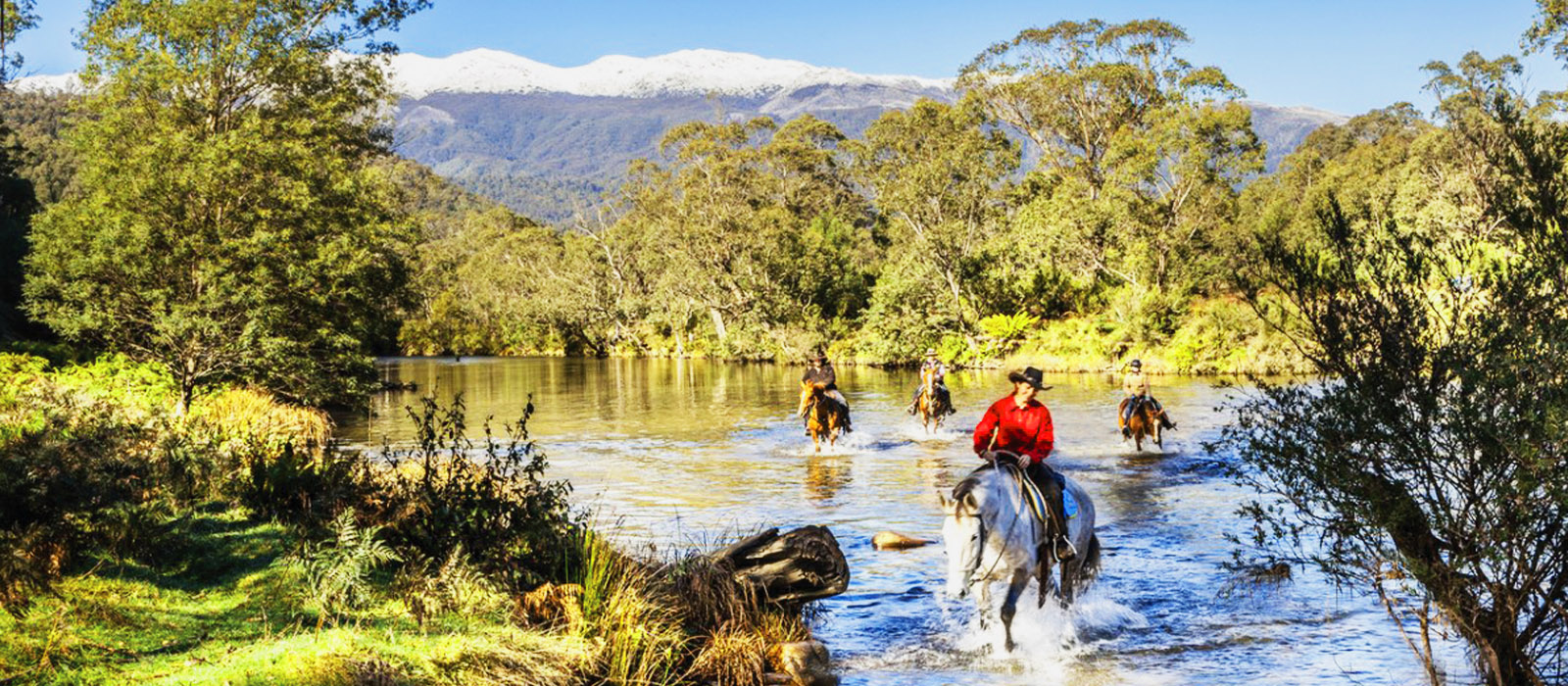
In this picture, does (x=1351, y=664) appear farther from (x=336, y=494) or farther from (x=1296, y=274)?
(x=336, y=494)

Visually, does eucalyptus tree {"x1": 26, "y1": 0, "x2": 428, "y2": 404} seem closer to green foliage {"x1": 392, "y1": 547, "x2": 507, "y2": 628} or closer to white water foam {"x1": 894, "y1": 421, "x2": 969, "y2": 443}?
white water foam {"x1": 894, "y1": 421, "x2": 969, "y2": 443}

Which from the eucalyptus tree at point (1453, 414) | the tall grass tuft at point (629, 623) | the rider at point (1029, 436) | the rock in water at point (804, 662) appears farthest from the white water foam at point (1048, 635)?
the tall grass tuft at point (629, 623)

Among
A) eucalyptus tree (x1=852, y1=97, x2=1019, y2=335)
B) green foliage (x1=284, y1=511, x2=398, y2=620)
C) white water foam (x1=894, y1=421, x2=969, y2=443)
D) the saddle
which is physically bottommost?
white water foam (x1=894, y1=421, x2=969, y2=443)

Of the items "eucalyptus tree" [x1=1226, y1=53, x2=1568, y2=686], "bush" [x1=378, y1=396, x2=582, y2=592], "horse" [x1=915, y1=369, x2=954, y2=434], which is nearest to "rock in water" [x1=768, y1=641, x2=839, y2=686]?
"bush" [x1=378, y1=396, x2=582, y2=592]

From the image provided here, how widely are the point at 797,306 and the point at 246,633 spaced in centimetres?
5229

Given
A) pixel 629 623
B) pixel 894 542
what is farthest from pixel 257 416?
pixel 629 623

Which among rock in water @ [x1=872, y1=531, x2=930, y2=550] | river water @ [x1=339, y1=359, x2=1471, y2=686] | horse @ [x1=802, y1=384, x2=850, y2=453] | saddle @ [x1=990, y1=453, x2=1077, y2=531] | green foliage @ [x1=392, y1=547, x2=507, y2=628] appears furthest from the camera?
horse @ [x1=802, y1=384, x2=850, y2=453]

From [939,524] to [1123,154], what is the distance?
1531 inches

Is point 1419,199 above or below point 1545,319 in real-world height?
above

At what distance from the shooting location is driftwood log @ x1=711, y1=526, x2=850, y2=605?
8578 mm

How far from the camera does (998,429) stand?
8984 mm

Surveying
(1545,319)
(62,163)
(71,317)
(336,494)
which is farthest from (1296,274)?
(62,163)

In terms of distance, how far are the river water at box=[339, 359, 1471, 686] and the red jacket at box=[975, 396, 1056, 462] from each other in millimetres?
1182

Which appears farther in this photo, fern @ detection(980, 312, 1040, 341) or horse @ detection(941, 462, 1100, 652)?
fern @ detection(980, 312, 1040, 341)
